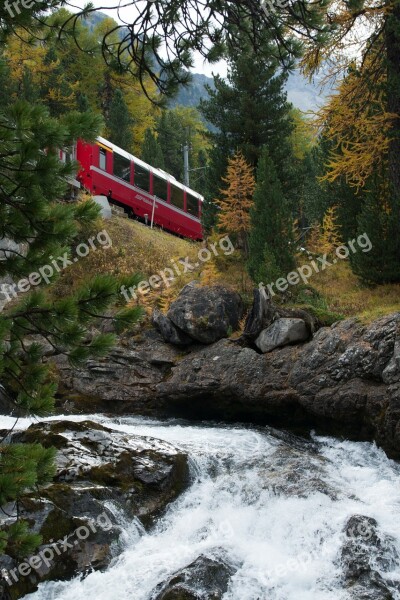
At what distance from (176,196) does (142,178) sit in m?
2.69

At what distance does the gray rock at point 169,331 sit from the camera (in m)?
14.5

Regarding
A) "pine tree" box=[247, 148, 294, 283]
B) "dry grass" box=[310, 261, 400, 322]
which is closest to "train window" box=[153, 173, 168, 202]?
"pine tree" box=[247, 148, 294, 283]

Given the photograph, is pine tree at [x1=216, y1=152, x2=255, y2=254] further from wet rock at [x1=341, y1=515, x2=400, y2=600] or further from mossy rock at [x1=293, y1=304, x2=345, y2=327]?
wet rock at [x1=341, y1=515, x2=400, y2=600]

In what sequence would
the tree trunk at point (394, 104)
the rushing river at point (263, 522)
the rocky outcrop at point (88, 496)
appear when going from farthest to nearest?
the tree trunk at point (394, 104), the rocky outcrop at point (88, 496), the rushing river at point (263, 522)

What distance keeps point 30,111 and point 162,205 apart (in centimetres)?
2390

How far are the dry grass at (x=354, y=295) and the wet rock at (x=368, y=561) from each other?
4.97m

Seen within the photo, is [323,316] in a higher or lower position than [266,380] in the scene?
higher

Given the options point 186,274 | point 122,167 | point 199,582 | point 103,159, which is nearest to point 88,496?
point 199,582

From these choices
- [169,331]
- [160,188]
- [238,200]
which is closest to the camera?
[169,331]

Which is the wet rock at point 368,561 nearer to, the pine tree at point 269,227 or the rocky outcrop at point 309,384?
the rocky outcrop at point 309,384

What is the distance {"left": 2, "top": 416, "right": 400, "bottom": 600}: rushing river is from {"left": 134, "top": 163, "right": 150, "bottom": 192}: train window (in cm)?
1719

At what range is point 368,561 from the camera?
6.48 meters

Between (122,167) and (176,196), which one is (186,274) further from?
(176,196)

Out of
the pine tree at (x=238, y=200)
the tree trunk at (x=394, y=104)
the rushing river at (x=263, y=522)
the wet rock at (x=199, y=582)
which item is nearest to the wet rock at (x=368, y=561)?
the rushing river at (x=263, y=522)
